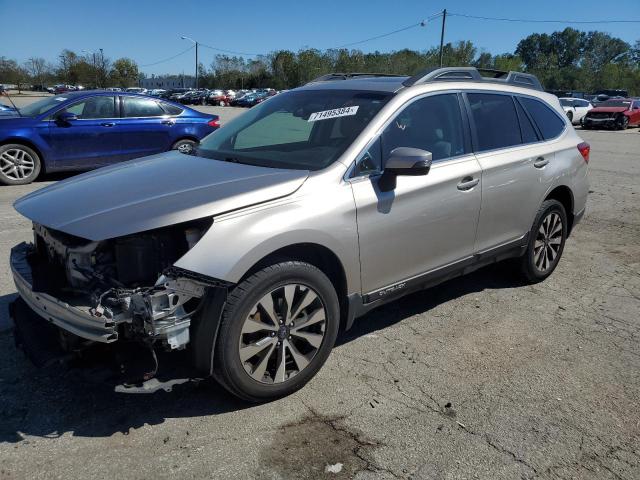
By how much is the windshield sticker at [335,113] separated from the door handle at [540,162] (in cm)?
184

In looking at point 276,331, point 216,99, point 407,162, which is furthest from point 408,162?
point 216,99

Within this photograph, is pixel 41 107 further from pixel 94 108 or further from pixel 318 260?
pixel 318 260

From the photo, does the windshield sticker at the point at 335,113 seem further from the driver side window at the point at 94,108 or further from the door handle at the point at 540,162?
the driver side window at the point at 94,108

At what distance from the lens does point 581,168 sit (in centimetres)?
512

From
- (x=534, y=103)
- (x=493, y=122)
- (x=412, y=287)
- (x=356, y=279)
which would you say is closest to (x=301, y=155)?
(x=356, y=279)

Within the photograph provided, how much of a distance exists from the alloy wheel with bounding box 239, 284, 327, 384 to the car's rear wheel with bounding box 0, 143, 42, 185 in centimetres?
784

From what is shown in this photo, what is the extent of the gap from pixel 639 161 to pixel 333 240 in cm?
1417

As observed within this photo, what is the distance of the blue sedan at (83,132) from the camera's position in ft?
29.2

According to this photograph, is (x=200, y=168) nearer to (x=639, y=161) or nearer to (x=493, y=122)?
(x=493, y=122)

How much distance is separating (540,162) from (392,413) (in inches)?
108

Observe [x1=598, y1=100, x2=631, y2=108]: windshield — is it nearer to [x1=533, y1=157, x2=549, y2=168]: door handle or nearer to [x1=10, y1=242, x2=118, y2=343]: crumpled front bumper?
[x1=533, y1=157, x2=549, y2=168]: door handle

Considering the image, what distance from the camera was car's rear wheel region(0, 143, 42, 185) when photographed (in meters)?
8.84

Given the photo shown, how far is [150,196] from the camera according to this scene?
2.85 metres

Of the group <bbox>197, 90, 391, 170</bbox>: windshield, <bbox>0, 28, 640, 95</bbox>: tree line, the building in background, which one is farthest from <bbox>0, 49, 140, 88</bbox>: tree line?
<bbox>197, 90, 391, 170</bbox>: windshield
